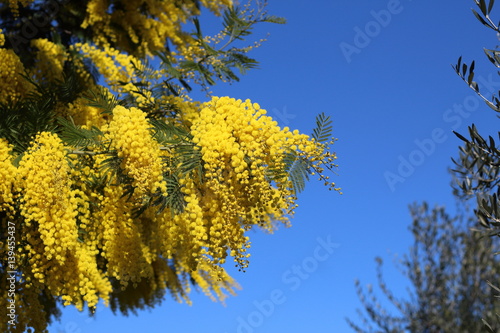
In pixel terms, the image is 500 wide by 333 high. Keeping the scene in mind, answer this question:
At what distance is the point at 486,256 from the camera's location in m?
9.91

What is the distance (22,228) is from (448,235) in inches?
334

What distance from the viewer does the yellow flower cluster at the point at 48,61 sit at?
6.38 meters

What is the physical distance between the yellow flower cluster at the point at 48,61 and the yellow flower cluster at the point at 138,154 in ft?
9.46

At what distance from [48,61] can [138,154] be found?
3431mm

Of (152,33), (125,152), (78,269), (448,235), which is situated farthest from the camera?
(448,235)

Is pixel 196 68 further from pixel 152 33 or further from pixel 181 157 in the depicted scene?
pixel 152 33

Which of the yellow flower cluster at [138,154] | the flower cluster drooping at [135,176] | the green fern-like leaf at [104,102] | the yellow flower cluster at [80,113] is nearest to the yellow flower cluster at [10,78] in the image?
the flower cluster drooping at [135,176]

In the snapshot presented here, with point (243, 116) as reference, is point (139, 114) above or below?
above

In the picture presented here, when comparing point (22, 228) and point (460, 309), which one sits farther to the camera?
point (460, 309)

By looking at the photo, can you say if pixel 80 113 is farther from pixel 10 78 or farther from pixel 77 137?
pixel 77 137

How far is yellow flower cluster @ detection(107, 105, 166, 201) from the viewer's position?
378 centimetres

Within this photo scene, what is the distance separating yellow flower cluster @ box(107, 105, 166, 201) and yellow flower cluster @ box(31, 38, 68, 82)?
288cm

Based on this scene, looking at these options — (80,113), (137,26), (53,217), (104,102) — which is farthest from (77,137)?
(137,26)

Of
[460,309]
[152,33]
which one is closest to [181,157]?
[152,33]
